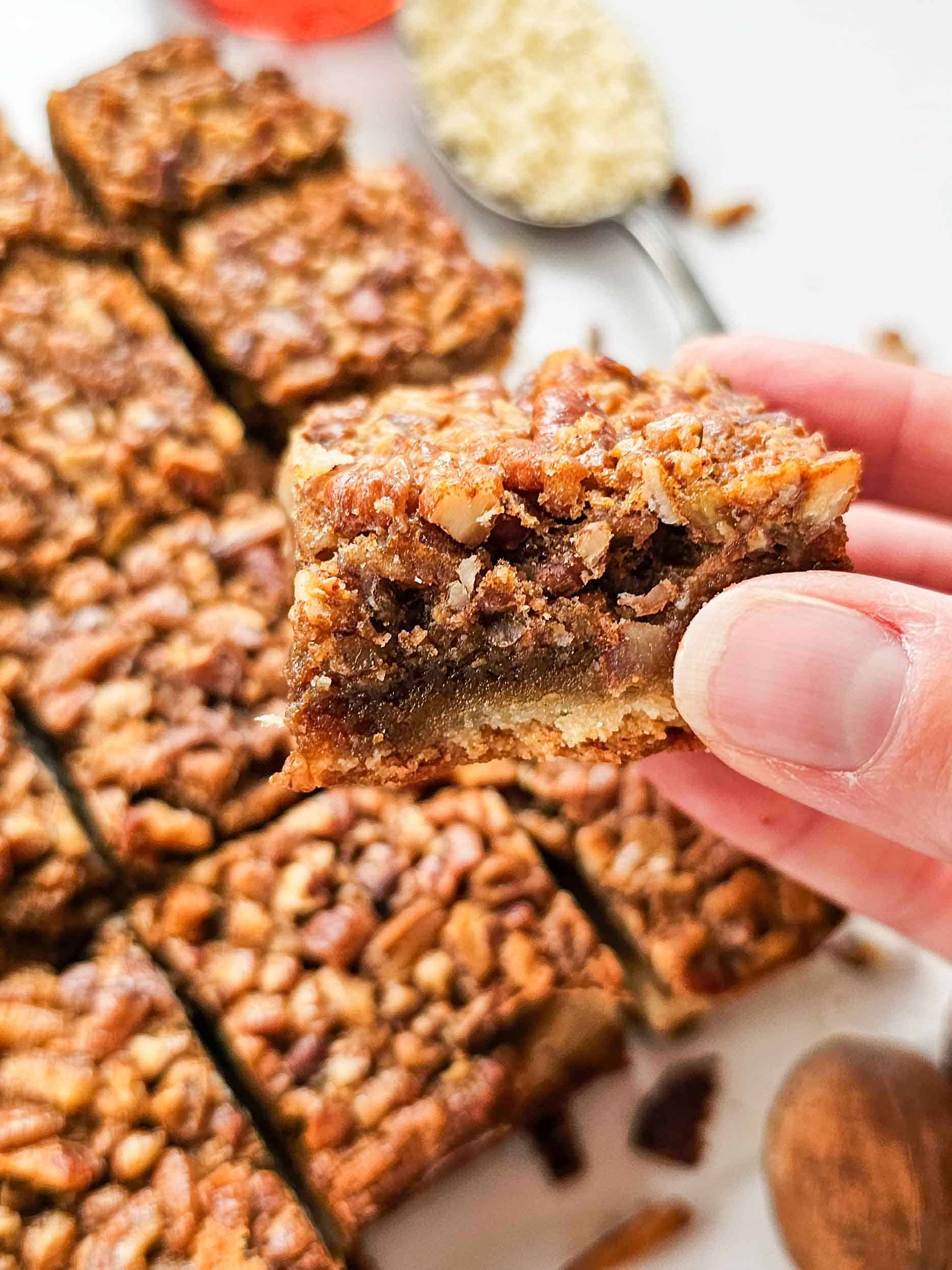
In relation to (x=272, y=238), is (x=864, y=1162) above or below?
below

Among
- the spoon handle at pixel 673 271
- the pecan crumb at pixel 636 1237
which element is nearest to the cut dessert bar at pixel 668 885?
the pecan crumb at pixel 636 1237

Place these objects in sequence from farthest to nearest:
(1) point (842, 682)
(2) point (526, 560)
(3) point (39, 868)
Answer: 1. (3) point (39, 868)
2. (2) point (526, 560)
3. (1) point (842, 682)

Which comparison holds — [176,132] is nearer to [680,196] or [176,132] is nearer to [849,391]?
[680,196]

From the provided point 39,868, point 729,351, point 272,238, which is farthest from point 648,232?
point 39,868

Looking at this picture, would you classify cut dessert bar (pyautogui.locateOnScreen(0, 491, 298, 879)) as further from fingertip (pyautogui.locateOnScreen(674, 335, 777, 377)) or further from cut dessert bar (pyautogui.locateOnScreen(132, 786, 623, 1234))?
fingertip (pyautogui.locateOnScreen(674, 335, 777, 377))

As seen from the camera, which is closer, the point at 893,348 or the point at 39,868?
the point at 39,868

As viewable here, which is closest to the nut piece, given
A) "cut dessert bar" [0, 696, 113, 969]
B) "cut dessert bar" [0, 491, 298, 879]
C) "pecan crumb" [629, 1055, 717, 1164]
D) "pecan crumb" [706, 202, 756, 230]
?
"pecan crumb" [629, 1055, 717, 1164]

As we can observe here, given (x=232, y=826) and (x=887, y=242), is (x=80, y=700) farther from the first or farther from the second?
(x=887, y=242)
